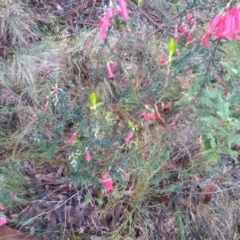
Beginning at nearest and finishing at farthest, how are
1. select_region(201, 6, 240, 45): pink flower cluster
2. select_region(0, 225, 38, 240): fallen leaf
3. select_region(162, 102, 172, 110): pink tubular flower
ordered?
select_region(201, 6, 240, 45): pink flower cluster, select_region(0, 225, 38, 240): fallen leaf, select_region(162, 102, 172, 110): pink tubular flower

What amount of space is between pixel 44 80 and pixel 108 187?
0.86 meters

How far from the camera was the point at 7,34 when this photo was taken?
2.74 metres

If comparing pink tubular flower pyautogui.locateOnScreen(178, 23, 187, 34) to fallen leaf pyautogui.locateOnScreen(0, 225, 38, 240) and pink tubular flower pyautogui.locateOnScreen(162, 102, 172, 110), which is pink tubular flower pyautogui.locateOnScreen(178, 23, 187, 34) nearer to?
pink tubular flower pyautogui.locateOnScreen(162, 102, 172, 110)

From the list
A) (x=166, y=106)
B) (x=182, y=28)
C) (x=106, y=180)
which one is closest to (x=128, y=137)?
(x=106, y=180)

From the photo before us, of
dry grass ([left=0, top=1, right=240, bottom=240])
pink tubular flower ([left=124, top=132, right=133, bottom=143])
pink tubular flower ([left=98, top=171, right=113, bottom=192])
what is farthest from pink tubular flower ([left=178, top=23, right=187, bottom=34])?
pink tubular flower ([left=98, top=171, right=113, bottom=192])

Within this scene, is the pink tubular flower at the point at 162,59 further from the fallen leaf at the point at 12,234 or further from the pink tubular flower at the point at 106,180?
the fallen leaf at the point at 12,234

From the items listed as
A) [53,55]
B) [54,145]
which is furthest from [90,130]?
[53,55]

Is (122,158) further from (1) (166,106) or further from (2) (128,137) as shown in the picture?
(1) (166,106)

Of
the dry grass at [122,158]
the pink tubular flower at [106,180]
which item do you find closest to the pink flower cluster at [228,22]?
the dry grass at [122,158]

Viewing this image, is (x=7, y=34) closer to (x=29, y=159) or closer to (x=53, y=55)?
(x=53, y=55)

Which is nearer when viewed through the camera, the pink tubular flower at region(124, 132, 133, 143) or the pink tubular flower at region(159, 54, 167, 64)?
the pink tubular flower at region(124, 132, 133, 143)

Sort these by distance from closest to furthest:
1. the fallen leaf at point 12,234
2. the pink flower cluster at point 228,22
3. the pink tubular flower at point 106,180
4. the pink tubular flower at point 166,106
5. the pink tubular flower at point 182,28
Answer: the pink flower cluster at point 228,22 < the pink tubular flower at point 106,180 < the fallen leaf at point 12,234 < the pink tubular flower at point 182,28 < the pink tubular flower at point 166,106

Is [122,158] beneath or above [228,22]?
beneath

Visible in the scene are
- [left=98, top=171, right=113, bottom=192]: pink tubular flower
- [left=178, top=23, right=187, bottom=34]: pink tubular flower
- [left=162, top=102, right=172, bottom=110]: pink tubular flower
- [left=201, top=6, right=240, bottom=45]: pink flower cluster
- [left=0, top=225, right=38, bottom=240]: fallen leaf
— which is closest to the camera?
[left=201, top=6, right=240, bottom=45]: pink flower cluster
